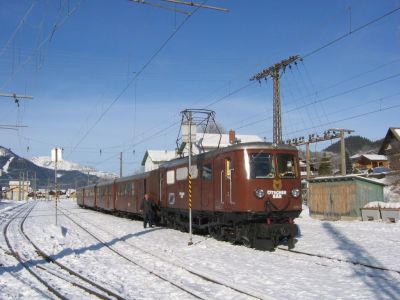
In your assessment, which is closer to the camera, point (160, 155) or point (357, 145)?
point (160, 155)

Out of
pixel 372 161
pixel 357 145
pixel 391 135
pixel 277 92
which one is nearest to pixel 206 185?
pixel 277 92

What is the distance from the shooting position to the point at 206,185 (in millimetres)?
16938

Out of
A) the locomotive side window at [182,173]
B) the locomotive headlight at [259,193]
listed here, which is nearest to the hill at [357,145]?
the locomotive side window at [182,173]

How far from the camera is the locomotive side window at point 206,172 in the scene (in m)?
16.7

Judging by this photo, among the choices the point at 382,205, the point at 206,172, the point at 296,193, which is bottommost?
the point at 382,205

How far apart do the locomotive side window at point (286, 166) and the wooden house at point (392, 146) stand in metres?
44.6

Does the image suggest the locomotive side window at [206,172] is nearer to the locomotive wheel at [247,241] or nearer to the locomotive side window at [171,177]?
the locomotive wheel at [247,241]

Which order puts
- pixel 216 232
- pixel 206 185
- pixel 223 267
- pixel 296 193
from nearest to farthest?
pixel 223 267 < pixel 296 193 < pixel 206 185 < pixel 216 232

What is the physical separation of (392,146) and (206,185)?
169ft

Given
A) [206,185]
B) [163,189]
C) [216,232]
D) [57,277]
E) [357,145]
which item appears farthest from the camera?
[357,145]

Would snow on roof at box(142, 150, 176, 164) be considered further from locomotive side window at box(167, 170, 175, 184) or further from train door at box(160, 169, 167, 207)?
locomotive side window at box(167, 170, 175, 184)

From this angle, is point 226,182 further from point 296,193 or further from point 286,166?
point 296,193

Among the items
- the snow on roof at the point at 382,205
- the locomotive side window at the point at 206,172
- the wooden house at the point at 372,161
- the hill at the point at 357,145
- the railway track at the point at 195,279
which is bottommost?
the railway track at the point at 195,279

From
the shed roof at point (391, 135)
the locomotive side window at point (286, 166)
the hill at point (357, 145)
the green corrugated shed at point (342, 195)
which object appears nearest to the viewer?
the locomotive side window at point (286, 166)
